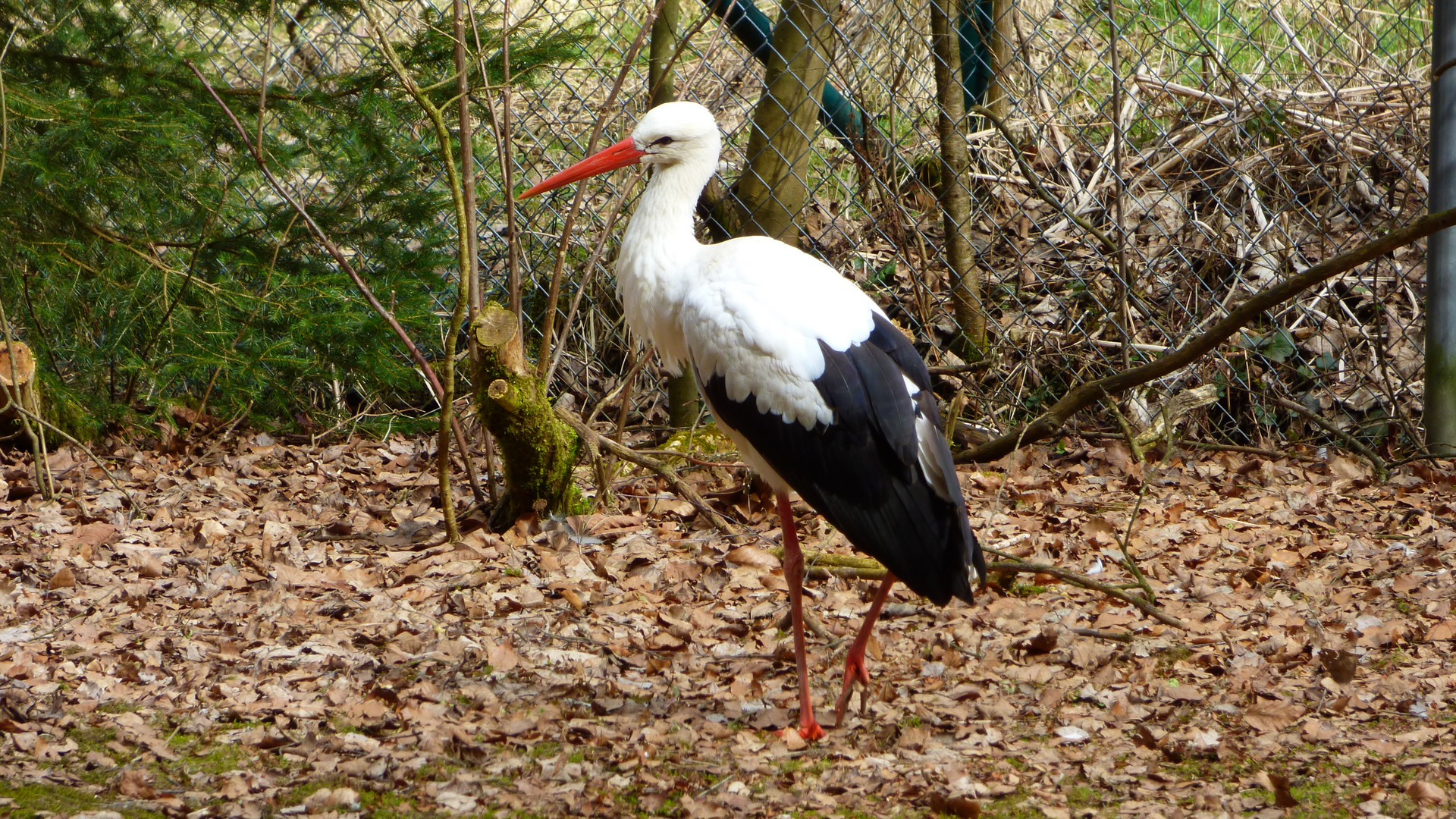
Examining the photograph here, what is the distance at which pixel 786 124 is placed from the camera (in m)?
5.56

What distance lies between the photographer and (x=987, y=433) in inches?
227

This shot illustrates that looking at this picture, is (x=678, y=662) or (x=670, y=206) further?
(x=670, y=206)

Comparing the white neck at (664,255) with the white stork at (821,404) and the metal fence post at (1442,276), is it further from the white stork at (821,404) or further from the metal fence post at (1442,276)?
the metal fence post at (1442,276)

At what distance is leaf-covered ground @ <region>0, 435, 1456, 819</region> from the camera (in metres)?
2.78

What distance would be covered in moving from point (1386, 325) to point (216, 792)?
534 centimetres

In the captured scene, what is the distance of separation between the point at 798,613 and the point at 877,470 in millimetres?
439

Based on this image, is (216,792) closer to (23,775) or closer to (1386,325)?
(23,775)

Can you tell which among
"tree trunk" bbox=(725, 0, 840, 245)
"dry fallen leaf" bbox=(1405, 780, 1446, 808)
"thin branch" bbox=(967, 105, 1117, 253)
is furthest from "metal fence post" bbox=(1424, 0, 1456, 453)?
"dry fallen leaf" bbox=(1405, 780, 1446, 808)

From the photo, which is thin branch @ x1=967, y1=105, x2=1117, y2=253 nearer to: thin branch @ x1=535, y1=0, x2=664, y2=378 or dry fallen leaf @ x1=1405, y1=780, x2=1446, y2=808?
thin branch @ x1=535, y1=0, x2=664, y2=378

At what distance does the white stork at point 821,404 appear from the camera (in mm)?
3211

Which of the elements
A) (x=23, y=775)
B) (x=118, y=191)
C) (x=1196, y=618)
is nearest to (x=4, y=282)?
(x=118, y=191)

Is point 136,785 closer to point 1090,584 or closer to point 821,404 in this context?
point 821,404

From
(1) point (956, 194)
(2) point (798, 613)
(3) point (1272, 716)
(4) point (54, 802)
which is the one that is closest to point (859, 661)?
(2) point (798, 613)

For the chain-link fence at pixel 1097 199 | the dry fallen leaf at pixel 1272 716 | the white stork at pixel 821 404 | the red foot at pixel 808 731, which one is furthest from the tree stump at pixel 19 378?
the dry fallen leaf at pixel 1272 716
